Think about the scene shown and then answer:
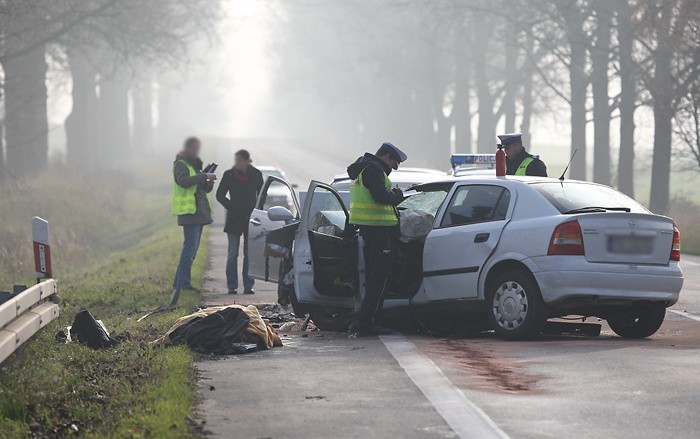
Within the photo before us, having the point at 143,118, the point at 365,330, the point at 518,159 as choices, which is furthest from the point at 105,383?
the point at 143,118

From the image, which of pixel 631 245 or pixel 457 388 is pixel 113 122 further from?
pixel 457 388

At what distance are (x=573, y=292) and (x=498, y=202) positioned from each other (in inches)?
48.8

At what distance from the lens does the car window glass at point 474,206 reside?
11.8m

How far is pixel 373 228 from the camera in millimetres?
12086

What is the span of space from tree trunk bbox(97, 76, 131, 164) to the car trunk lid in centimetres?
4752

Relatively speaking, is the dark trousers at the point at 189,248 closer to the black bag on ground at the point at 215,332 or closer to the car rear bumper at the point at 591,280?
the black bag on ground at the point at 215,332

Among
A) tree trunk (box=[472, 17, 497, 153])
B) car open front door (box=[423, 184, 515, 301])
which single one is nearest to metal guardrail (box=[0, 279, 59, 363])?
car open front door (box=[423, 184, 515, 301])

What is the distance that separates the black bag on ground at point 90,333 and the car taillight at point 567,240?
382 centimetres

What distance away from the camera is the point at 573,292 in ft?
36.0

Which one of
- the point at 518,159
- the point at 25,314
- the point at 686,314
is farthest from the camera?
the point at 518,159

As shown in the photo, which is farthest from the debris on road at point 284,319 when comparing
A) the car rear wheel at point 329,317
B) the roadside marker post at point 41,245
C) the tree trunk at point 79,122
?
the tree trunk at point 79,122

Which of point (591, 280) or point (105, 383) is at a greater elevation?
point (591, 280)

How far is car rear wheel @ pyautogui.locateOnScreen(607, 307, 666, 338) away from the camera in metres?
11.7

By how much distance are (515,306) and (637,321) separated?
52.7 inches
